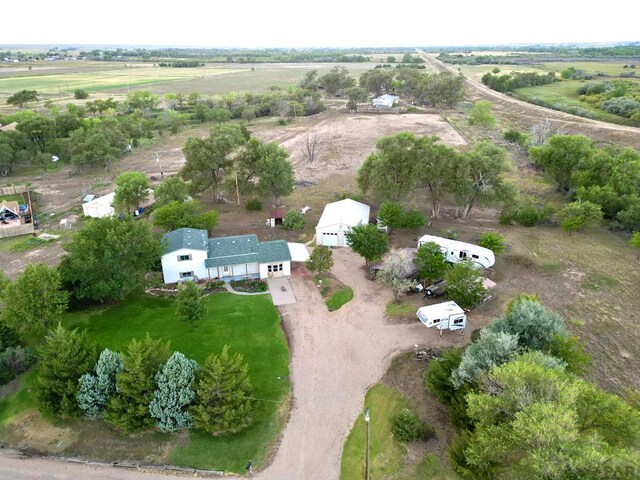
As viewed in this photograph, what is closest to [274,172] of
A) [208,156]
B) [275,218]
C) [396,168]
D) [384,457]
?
[275,218]

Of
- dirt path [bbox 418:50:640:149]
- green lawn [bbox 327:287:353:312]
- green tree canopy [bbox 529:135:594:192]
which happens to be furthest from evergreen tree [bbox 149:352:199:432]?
dirt path [bbox 418:50:640:149]

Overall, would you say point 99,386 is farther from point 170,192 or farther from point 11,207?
point 11,207

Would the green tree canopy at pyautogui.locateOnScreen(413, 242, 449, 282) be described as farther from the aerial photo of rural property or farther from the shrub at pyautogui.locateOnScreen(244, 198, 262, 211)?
the shrub at pyautogui.locateOnScreen(244, 198, 262, 211)

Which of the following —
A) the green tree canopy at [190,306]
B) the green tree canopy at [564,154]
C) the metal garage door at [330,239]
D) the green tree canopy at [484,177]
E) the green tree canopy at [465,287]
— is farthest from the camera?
the green tree canopy at [564,154]

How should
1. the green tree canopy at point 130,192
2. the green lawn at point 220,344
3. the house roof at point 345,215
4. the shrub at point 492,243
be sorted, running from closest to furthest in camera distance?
the green lawn at point 220,344 < the shrub at point 492,243 < the house roof at point 345,215 < the green tree canopy at point 130,192

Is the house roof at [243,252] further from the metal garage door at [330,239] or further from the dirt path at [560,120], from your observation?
the dirt path at [560,120]

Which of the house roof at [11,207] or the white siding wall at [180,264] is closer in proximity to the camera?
the white siding wall at [180,264]

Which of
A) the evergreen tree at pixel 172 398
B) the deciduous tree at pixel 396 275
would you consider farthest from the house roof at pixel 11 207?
the deciduous tree at pixel 396 275
